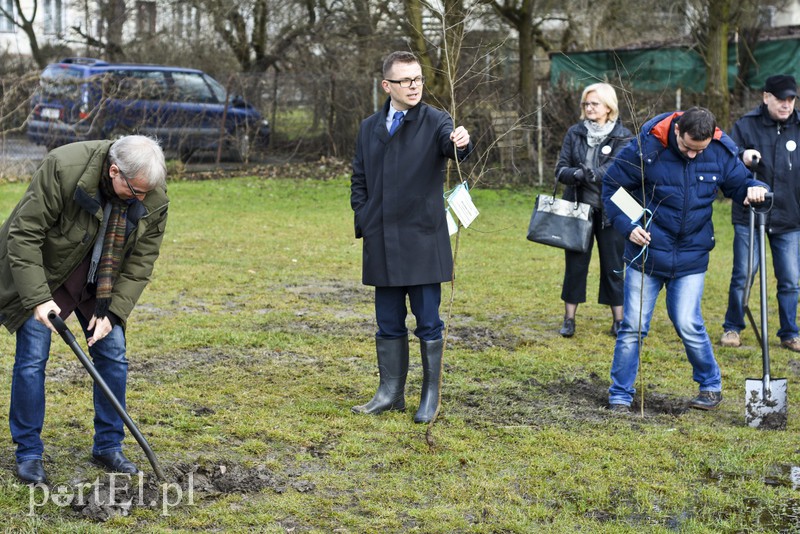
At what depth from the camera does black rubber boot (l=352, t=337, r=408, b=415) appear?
5.55m

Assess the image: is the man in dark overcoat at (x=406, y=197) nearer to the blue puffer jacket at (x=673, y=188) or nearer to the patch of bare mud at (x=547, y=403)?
the patch of bare mud at (x=547, y=403)

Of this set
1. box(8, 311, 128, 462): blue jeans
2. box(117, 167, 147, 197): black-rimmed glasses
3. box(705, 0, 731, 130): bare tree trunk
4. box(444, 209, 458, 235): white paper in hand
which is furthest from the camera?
box(705, 0, 731, 130): bare tree trunk

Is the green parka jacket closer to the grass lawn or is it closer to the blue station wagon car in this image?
the grass lawn

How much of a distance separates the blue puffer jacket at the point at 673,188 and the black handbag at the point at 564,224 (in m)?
1.60

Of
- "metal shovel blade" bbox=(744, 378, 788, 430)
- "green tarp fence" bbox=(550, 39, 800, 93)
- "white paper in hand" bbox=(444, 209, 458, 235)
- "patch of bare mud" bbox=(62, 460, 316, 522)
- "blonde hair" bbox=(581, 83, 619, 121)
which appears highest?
"green tarp fence" bbox=(550, 39, 800, 93)

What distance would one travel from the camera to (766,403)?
551cm

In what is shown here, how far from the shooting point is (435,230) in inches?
207

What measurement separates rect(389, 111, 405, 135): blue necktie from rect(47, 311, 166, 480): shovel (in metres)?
1.94

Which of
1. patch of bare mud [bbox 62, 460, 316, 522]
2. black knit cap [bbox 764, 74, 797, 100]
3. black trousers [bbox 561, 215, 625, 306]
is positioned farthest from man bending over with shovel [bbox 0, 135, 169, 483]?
black knit cap [bbox 764, 74, 797, 100]

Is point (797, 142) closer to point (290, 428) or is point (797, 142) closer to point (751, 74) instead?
point (290, 428)

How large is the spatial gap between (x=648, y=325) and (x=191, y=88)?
45.2 ft

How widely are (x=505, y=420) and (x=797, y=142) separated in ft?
10.7

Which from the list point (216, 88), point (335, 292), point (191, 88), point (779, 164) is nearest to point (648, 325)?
point (779, 164)

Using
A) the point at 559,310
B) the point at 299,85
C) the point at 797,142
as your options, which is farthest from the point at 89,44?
the point at 797,142
